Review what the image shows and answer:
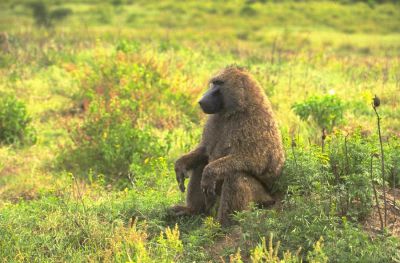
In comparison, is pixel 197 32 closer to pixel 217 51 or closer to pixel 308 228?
pixel 217 51

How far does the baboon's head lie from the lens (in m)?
5.11

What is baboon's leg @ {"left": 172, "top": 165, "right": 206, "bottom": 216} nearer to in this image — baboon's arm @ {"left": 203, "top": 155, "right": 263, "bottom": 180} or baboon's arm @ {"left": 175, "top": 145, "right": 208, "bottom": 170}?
baboon's arm @ {"left": 175, "top": 145, "right": 208, "bottom": 170}

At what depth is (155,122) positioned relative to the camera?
29.6 feet

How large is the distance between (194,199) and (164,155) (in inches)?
82.2

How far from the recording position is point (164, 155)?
24.4ft

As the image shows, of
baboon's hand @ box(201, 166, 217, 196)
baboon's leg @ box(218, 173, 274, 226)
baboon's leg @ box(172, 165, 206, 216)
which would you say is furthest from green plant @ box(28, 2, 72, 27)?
baboon's leg @ box(218, 173, 274, 226)

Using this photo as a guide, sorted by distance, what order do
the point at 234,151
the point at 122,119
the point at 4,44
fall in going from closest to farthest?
the point at 234,151 → the point at 122,119 → the point at 4,44

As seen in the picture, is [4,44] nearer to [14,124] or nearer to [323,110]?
[14,124]

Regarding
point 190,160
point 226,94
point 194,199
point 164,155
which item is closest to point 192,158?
point 190,160

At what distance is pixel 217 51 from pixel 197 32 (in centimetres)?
659

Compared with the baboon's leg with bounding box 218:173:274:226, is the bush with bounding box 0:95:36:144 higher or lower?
lower

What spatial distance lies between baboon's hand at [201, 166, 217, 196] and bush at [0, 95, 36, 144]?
4.22 meters

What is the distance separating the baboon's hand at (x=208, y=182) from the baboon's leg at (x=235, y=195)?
0.08 meters

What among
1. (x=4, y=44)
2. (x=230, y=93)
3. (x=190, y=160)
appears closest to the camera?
(x=230, y=93)
